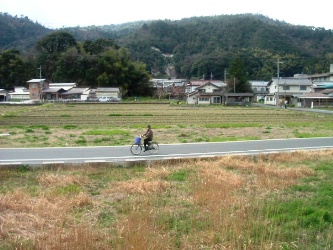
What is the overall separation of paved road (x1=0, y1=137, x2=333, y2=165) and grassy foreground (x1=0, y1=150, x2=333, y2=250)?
2.73ft

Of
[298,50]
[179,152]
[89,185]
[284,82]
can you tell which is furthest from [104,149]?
[298,50]

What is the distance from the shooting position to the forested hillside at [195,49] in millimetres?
76562

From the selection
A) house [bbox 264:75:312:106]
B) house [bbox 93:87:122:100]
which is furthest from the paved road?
house [bbox 93:87:122:100]

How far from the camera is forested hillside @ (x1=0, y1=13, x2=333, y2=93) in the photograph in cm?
7656

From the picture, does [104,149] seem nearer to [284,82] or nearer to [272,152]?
[272,152]

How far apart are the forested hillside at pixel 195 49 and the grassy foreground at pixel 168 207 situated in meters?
57.4

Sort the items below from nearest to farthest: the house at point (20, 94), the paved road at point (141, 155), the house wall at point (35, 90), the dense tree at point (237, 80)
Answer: the paved road at point (141, 155) → the house wall at point (35, 90) → the dense tree at point (237, 80) → the house at point (20, 94)

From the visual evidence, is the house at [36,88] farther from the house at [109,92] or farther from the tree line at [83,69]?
the tree line at [83,69]

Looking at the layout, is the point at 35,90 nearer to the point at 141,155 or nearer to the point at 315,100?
the point at 315,100

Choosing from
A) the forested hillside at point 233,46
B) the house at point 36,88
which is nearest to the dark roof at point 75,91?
the house at point 36,88

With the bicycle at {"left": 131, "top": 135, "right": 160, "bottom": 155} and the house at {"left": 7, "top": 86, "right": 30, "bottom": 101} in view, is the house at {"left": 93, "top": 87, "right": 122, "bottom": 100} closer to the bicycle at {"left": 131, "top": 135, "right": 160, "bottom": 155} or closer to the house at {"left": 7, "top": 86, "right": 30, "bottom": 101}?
the house at {"left": 7, "top": 86, "right": 30, "bottom": 101}

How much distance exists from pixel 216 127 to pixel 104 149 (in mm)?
11284

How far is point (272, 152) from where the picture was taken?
1313 centimetres

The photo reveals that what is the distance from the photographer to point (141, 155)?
41.4 feet
